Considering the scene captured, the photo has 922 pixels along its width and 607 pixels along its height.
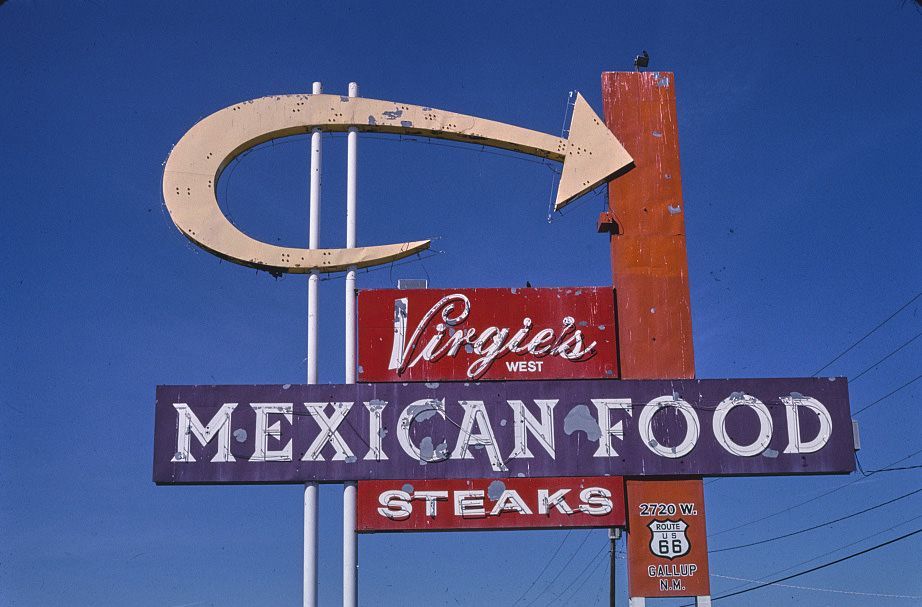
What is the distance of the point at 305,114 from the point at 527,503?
7043mm

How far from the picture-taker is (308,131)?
17.7 m

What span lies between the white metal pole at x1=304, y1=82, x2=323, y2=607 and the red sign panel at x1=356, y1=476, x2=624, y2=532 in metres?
0.70

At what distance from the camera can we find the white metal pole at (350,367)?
15812 mm

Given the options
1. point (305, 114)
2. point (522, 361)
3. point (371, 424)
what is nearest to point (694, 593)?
point (522, 361)

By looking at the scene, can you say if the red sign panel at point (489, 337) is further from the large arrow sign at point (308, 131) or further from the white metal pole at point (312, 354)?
the large arrow sign at point (308, 131)

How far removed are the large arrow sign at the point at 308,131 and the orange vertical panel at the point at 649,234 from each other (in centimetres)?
44

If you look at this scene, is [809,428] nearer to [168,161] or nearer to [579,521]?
[579,521]

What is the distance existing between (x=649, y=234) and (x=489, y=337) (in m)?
3.05

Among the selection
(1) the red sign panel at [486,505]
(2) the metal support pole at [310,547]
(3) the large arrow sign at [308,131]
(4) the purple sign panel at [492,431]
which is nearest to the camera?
(2) the metal support pole at [310,547]

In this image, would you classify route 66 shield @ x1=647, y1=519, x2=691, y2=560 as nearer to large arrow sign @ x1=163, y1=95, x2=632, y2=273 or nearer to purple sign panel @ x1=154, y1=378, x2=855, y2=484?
purple sign panel @ x1=154, y1=378, x2=855, y2=484

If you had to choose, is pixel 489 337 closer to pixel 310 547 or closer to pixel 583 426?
pixel 583 426

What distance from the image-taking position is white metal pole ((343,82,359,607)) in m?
15.8

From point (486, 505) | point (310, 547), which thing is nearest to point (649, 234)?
point (486, 505)

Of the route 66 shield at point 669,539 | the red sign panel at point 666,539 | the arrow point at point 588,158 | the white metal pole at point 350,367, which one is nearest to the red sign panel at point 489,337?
the white metal pole at point 350,367
